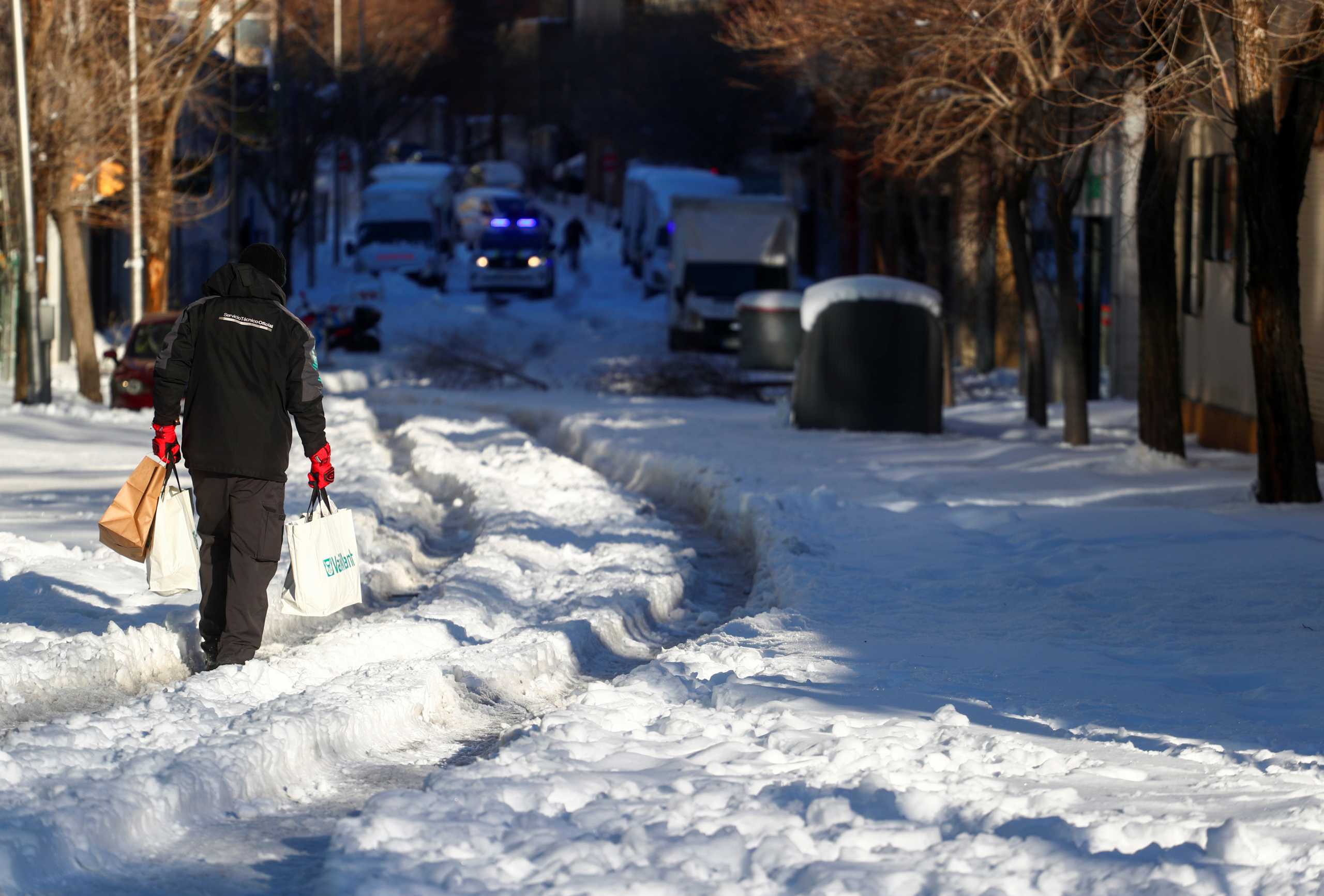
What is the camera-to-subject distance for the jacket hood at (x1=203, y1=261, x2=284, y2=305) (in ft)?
23.2

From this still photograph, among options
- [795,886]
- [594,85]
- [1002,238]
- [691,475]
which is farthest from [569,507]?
[594,85]

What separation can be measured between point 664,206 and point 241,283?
36.7 metres

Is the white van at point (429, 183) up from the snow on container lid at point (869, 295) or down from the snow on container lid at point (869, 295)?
up

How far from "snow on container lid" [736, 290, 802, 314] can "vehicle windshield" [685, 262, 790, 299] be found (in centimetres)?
933

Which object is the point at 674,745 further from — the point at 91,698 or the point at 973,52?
the point at 973,52

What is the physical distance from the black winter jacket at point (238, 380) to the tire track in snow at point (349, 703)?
918mm

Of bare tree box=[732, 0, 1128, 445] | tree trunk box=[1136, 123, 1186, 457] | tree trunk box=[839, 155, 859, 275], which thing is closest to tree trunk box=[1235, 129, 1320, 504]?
bare tree box=[732, 0, 1128, 445]

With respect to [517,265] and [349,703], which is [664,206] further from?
[349,703]

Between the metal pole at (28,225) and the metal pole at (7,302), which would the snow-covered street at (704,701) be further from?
the metal pole at (7,302)

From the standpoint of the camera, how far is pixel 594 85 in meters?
84.2

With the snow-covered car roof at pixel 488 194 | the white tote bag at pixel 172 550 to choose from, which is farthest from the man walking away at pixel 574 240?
the white tote bag at pixel 172 550

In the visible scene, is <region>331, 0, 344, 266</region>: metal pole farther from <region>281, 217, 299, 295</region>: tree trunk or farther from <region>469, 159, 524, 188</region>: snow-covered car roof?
<region>469, 159, 524, 188</region>: snow-covered car roof

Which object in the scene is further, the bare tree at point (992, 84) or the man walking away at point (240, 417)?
the bare tree at point (992, 84)

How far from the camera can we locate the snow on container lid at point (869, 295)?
1945 cm
